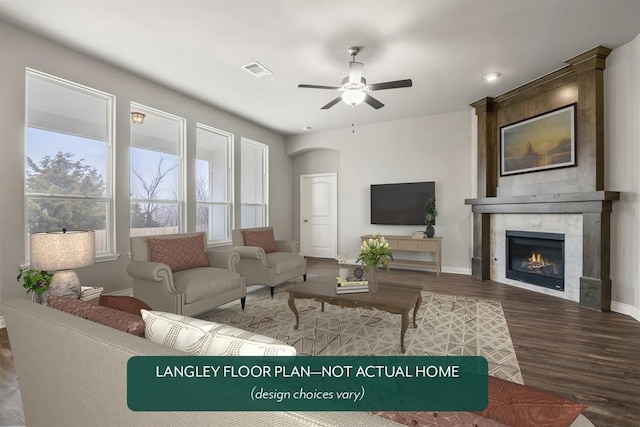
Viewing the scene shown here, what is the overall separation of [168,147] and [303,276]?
9.58ft

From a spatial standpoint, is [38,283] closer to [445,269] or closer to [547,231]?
[547,231]

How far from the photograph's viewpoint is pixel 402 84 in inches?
125

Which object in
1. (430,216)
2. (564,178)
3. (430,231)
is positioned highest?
(564,178)

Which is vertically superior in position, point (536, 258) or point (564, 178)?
point (564, 178)

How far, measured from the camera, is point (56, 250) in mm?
2127

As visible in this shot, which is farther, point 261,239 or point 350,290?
point 261,239

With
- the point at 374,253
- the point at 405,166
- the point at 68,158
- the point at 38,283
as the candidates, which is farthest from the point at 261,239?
the point at 405,166

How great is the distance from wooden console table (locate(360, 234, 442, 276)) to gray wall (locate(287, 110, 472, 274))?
1.12 feet

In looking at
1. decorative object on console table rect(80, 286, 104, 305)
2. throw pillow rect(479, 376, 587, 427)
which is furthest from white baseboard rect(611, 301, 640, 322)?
decorative object on console table rect(80, 286, 104, 305)

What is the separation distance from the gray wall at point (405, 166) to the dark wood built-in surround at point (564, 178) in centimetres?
43

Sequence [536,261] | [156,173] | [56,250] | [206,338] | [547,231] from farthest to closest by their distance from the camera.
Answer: [156,173] → [536,261] → [547,231] → [56,250] → [206,338]

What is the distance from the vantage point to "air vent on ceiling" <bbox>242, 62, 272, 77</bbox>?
12.4 ft

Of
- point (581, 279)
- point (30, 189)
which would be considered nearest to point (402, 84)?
point (581, 279)

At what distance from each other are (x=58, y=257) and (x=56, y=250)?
5cm
